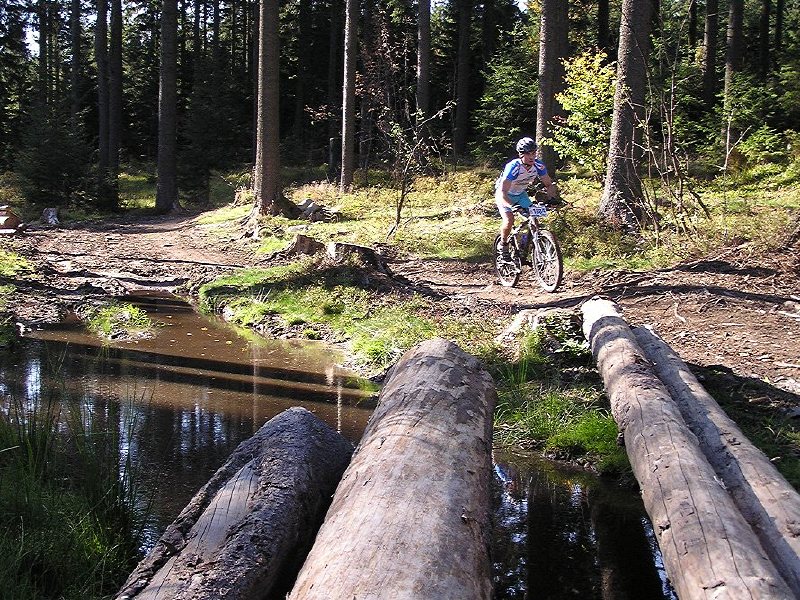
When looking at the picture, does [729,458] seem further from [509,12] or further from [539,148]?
[509,12]

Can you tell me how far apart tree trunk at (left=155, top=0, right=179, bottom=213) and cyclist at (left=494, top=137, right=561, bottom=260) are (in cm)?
1811

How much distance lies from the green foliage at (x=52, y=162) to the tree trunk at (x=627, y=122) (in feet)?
62.8

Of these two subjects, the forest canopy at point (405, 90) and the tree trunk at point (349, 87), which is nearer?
the forest canopy at point (405, 90)

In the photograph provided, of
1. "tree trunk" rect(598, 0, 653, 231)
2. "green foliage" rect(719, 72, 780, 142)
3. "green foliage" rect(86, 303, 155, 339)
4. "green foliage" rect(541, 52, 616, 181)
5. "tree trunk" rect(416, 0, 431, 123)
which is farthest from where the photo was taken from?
"tree trunk" rect(416, 0, 431, 123)

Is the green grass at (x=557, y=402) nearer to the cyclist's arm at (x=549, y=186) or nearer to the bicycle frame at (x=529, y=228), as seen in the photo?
the bicycle frame at (x=529, y=228)

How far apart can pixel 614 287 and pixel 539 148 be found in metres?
6.70

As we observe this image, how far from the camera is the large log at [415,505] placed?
2826 millimetres

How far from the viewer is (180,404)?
7.38 meters

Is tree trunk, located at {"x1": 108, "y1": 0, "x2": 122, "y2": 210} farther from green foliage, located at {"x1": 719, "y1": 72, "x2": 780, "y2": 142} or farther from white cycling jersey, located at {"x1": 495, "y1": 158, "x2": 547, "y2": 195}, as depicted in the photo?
white cycling jersey, located at {"x1": 495, "y1": 158, "x2": 547, "y2": 195}

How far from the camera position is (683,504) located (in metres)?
3.69

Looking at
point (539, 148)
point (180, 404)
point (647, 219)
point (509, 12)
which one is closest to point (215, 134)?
point (509, 12)

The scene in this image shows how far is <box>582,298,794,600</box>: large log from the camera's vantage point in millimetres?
2990

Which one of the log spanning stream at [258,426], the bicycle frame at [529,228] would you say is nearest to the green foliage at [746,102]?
the bicycle frame at [529,228]

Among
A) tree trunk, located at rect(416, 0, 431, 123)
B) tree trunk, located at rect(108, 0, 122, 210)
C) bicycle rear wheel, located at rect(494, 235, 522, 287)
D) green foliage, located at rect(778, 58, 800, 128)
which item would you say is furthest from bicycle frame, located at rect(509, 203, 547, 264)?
tree trunk, located at rect(108, 0, 122, 210)
